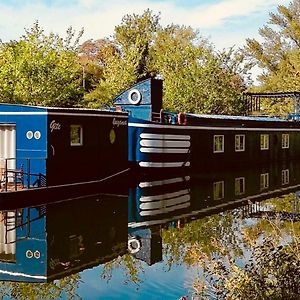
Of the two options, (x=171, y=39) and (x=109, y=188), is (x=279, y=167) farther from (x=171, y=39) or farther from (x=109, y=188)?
(x=171, y=39)

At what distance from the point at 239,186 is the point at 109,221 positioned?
7.31m

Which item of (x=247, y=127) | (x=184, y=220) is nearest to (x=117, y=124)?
(x=184, y=220)

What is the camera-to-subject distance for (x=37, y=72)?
25.6 m

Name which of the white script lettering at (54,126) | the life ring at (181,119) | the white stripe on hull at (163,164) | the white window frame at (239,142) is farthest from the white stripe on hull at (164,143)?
the white script lettering at (54,126)

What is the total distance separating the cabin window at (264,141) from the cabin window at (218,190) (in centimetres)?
791

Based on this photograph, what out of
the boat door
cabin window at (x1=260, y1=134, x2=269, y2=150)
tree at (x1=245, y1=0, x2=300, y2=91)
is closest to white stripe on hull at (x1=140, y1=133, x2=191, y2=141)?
the boat door

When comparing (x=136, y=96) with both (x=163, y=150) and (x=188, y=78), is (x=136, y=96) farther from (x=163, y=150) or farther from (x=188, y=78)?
(x=188, y=78)

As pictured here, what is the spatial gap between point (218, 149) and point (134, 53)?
13.9 meters

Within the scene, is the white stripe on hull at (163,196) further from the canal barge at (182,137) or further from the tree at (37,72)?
the tree at (37,72)

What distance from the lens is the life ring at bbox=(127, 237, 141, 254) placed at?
10469 millimetres

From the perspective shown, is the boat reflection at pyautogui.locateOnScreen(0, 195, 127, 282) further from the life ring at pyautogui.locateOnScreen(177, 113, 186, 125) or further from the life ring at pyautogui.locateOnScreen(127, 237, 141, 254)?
the life ring at pyautogui.locateOnScreen(177, 113, 186, 125)

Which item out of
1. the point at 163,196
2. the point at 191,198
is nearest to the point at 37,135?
the point at 163,196

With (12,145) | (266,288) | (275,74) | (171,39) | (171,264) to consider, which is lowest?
(171,264)

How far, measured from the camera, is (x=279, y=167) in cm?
2641
